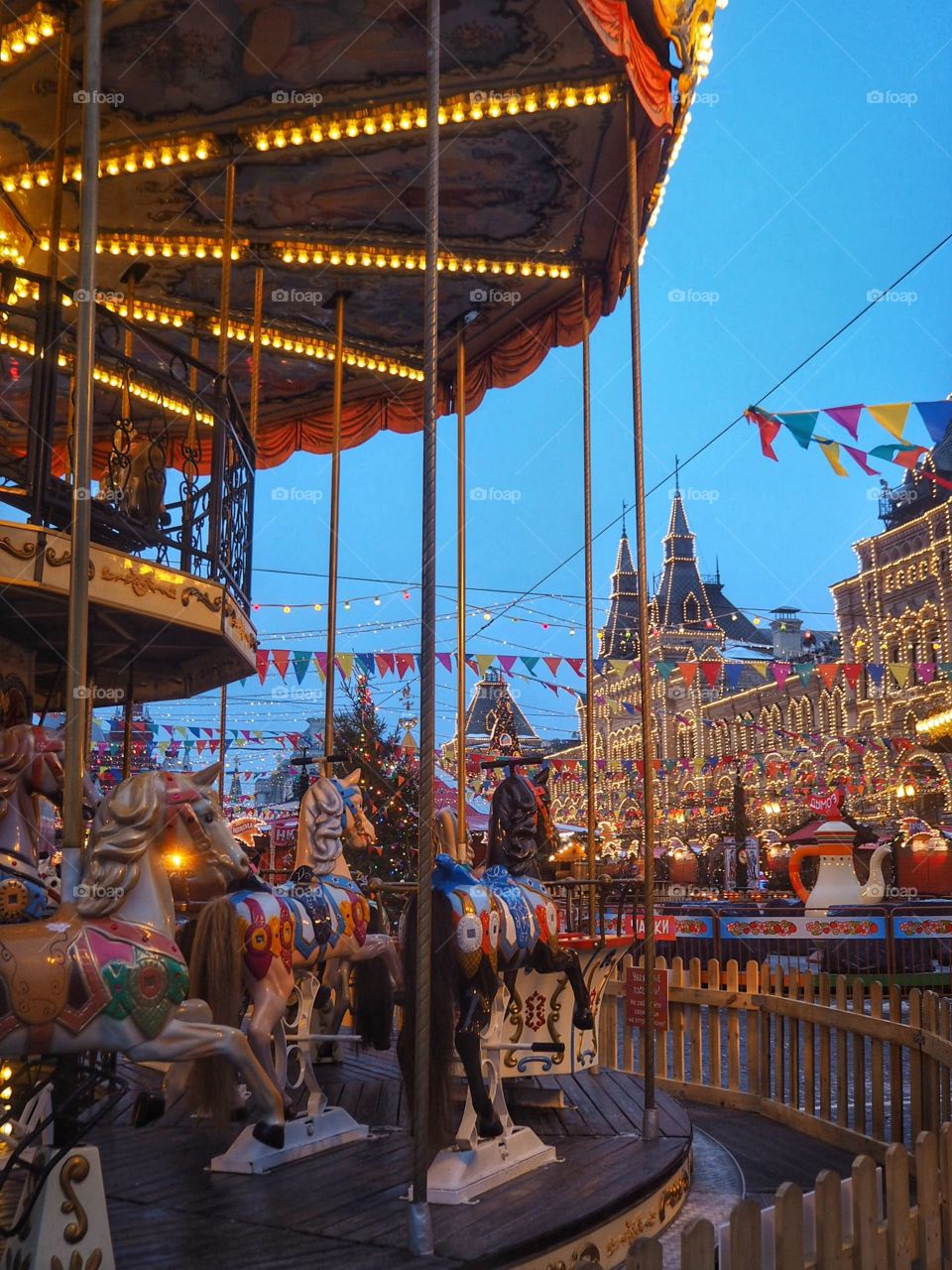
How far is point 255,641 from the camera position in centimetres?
872

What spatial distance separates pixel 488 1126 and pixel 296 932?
51.9 inches

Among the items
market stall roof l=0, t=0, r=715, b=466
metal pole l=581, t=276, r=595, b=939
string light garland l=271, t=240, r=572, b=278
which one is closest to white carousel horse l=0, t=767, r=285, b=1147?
metal pole l=581, t=276, r=595, b=939

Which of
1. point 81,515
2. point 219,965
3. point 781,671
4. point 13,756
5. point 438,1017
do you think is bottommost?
point 438,1017

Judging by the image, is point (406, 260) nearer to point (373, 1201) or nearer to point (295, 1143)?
point (295, 1143)

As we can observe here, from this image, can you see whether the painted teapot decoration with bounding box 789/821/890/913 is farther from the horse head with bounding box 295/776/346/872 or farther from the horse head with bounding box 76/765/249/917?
the horse head with bounding box 76/765/249/917

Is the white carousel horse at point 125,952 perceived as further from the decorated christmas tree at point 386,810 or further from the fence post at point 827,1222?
the decorated christmas tree at point 386,810

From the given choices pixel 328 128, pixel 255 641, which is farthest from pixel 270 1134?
pixel 328 128

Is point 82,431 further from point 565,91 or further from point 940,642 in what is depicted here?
point 940,642

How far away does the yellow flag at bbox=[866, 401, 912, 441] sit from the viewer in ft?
37.3

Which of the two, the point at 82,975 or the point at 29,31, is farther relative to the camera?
the point at 29,31

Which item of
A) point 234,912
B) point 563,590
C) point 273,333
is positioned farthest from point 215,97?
point 563,590

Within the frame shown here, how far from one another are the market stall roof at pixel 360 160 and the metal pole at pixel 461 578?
46cm

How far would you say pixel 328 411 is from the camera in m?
12.1

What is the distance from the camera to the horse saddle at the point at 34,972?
374 centimetres
